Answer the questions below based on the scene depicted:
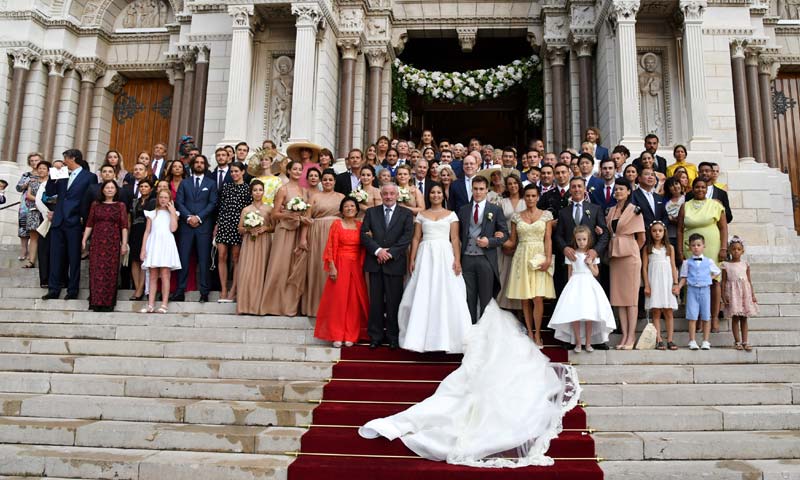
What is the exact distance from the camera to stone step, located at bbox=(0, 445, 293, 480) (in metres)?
4.43

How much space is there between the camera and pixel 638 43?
44.4 feet

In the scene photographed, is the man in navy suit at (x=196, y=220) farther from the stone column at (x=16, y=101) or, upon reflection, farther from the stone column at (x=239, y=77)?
the stone column at (x=16, y=101)

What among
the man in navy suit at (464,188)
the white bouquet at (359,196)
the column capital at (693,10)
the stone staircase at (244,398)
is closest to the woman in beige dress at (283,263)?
the stone staircase at (244,398)

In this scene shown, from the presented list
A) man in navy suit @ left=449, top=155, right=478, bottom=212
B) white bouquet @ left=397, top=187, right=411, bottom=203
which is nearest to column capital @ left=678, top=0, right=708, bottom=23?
man in navy suit @ left=449, top=155, right=478, bottom=212

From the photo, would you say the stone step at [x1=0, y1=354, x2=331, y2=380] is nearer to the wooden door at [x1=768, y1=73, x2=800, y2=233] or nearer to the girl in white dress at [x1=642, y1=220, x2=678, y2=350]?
the girl in white dress at [x1=642, y1=220, x2=678, y2=350]

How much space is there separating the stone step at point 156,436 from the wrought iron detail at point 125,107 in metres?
13.9

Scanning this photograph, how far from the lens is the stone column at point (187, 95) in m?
15.6

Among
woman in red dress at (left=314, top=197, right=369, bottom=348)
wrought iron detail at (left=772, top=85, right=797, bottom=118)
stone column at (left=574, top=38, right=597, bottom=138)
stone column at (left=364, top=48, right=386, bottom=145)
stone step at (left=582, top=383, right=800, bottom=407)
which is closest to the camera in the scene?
stone step at (left=582, top=383, right=800, bottom=407)

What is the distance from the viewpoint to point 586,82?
14.1 meters

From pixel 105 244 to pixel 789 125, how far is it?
16788mm

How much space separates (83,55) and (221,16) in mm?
4656

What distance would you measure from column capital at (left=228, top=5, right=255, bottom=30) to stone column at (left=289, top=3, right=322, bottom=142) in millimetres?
1063

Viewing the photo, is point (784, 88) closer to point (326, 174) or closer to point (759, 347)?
point (759, 347)

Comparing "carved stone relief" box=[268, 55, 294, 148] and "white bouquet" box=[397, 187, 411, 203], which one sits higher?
"carved stone relief" box=[268, 55, 294, 148]
